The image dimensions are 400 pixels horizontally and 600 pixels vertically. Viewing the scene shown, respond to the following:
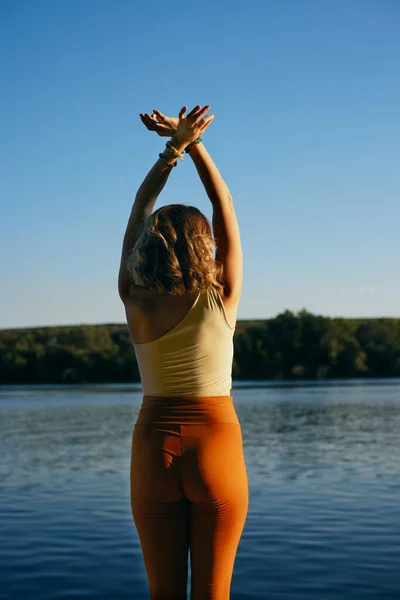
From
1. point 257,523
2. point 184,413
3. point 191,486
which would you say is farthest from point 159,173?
point 257,523

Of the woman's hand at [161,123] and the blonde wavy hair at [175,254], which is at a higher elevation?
the woman's hand at [161,123]

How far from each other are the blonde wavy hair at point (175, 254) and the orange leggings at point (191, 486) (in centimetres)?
37

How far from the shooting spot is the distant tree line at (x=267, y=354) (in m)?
95.9

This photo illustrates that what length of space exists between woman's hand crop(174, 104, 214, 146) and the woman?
1.14 feet

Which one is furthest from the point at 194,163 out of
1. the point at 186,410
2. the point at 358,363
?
the point at 358,363

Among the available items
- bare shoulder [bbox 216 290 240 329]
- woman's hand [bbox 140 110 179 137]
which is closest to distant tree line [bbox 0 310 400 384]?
woman's hand [bbox 140 110 179 137]

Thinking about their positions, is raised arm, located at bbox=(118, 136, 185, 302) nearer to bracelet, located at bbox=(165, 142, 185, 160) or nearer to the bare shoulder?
bracelet, located at bbox=(165, 142, 185, 160)

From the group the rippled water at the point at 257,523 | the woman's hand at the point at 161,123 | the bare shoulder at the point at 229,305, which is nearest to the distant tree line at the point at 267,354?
the rippled water at the point at 257,523

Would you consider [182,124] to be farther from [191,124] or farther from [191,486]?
[191,486]

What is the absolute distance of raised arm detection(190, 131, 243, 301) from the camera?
9.52ft

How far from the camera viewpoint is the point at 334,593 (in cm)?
711

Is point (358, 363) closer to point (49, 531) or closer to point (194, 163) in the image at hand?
point (49, 531)

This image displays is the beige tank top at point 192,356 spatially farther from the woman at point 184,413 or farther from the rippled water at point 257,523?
the rippled water at point 257,523

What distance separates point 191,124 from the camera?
3.12 m
